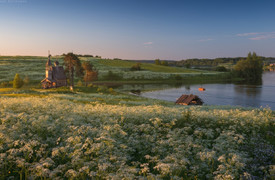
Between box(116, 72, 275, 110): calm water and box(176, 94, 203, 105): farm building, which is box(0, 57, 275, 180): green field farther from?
box(116, 72, 275, 110): calm water

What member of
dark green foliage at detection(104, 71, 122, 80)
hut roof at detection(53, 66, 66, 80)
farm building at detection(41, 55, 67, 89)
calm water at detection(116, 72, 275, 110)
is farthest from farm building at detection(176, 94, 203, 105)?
dark green foliage at detection(104, 71, 122, 80)

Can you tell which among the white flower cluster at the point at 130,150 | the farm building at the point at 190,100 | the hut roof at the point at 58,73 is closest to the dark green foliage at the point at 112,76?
the hut roof at the point at 58,73

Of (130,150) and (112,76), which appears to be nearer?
(130,150)

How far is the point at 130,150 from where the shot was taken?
797 cm

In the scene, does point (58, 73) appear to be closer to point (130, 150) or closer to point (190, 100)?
point (190, 100)

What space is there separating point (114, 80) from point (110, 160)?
106320 mm

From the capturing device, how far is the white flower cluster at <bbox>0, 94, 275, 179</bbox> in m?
6.22

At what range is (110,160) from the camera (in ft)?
22.5

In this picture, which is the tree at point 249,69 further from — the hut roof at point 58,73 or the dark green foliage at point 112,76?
the hut roof at point 58,73

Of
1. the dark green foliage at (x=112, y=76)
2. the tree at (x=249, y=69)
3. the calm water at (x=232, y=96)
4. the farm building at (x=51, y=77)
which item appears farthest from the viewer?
the tree at (x=249, y=69)

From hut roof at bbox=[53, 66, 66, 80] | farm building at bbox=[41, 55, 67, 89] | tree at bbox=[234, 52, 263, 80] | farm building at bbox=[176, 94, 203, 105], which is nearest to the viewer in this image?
farm building at bbox=[176, 94, 203, 105]

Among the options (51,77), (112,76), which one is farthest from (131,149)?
(112,76)

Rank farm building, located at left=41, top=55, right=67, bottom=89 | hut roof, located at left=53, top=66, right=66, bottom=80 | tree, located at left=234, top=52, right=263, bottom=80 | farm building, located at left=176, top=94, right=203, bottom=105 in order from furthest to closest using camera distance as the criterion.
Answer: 1. tree, located at left=234, top=52, right=263, bottom=80
2. hut roof, located at left=53, top=66, right=66, bottom=80
3. farm building, located at left=41, top=55, right=67, bottom=89
4. farm building, located at left=176, top=94, right=203, bottom=105

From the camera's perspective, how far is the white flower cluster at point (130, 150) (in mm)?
6225
